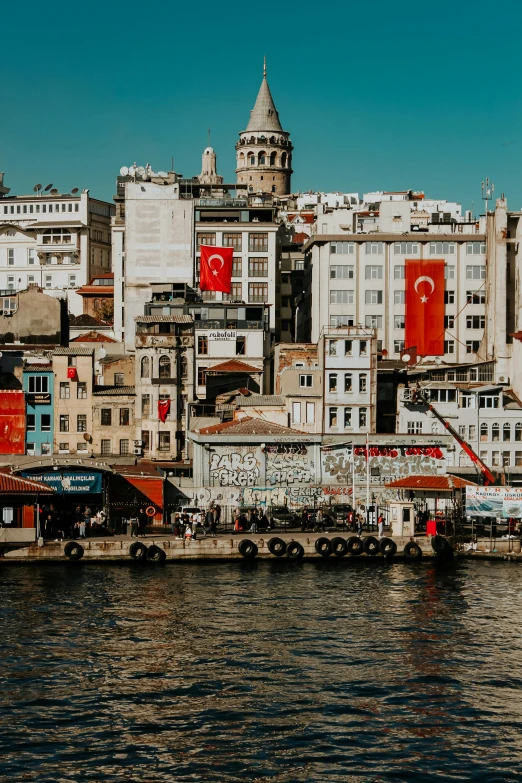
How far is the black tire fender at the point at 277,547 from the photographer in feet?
249

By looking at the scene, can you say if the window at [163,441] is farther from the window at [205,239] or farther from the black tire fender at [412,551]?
the window at [205,239]

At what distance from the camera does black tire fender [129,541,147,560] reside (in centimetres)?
7425

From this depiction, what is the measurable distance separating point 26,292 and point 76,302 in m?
49.4

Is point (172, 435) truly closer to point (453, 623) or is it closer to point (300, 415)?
point (300, 415)

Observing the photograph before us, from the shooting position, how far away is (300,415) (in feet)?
329

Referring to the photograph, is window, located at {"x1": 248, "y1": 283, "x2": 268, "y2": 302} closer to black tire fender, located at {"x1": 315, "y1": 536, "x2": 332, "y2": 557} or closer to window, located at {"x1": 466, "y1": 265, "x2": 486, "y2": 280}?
window, located at {"x1": 466, "y1": 265, "x2": 486, "y2": 280}

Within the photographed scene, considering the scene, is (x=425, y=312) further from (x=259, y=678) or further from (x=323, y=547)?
Answer: (x=259, y=678)

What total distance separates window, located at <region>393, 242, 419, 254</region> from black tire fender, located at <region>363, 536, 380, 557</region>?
5215 cm

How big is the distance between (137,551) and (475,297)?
59.1 metres

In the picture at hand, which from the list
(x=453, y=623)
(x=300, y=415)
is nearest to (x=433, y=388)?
(x=300, y=415)

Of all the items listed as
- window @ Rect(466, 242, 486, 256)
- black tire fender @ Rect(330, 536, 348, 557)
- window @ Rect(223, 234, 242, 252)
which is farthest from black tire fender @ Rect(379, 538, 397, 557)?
window @ Rect(223, 234, 242, 252)

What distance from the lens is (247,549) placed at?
75812 mm

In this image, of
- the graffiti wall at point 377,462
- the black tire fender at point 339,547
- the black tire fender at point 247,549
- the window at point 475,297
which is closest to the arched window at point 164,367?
the graffiti wall at point 377,462

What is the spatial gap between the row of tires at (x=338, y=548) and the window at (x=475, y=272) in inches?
2022
